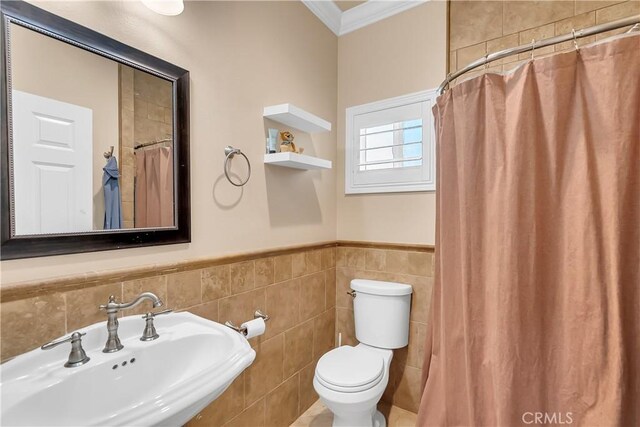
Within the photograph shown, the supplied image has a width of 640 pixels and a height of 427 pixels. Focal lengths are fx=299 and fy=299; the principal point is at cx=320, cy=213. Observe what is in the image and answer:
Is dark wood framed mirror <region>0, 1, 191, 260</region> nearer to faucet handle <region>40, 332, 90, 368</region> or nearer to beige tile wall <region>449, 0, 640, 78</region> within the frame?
faucet handle <region>40, 332, 90, 368</region>

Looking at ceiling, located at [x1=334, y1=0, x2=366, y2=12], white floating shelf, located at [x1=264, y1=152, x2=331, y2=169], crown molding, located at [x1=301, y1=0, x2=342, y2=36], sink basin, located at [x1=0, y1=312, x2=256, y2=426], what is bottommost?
sink basin, located at [x1=0, y1=312, x2=256, y2=426]

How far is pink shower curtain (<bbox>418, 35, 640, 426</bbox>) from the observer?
0.84 metres

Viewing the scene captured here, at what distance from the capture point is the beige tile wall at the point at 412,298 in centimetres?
193

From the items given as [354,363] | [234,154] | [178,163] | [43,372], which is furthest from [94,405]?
[354,363]

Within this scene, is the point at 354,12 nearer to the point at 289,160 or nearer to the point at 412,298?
the point at 289,160

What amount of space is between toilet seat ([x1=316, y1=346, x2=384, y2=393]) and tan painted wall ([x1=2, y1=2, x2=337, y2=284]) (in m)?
0.72

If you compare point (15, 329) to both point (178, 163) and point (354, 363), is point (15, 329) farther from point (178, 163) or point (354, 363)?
point (354, 363)

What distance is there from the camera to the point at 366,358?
1.75 metres

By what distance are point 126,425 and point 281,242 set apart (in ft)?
3.97

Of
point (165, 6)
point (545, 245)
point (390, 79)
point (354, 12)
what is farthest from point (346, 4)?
point (545, 245)

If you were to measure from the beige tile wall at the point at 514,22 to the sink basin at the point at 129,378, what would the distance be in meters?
1.98

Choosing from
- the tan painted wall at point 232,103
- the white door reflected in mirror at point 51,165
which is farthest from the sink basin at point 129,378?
the white door reflected in mirror at point 51,165

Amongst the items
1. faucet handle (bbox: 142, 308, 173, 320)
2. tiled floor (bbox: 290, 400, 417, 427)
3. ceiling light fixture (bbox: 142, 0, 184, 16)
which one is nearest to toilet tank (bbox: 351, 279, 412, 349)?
tiled floor (bbox: 290, 400, 417, 427)

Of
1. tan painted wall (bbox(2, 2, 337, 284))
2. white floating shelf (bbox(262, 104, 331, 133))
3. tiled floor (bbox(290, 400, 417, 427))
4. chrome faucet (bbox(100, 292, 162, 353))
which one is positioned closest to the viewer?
chrome faucet (bbox(100, 292, 162, 353))
